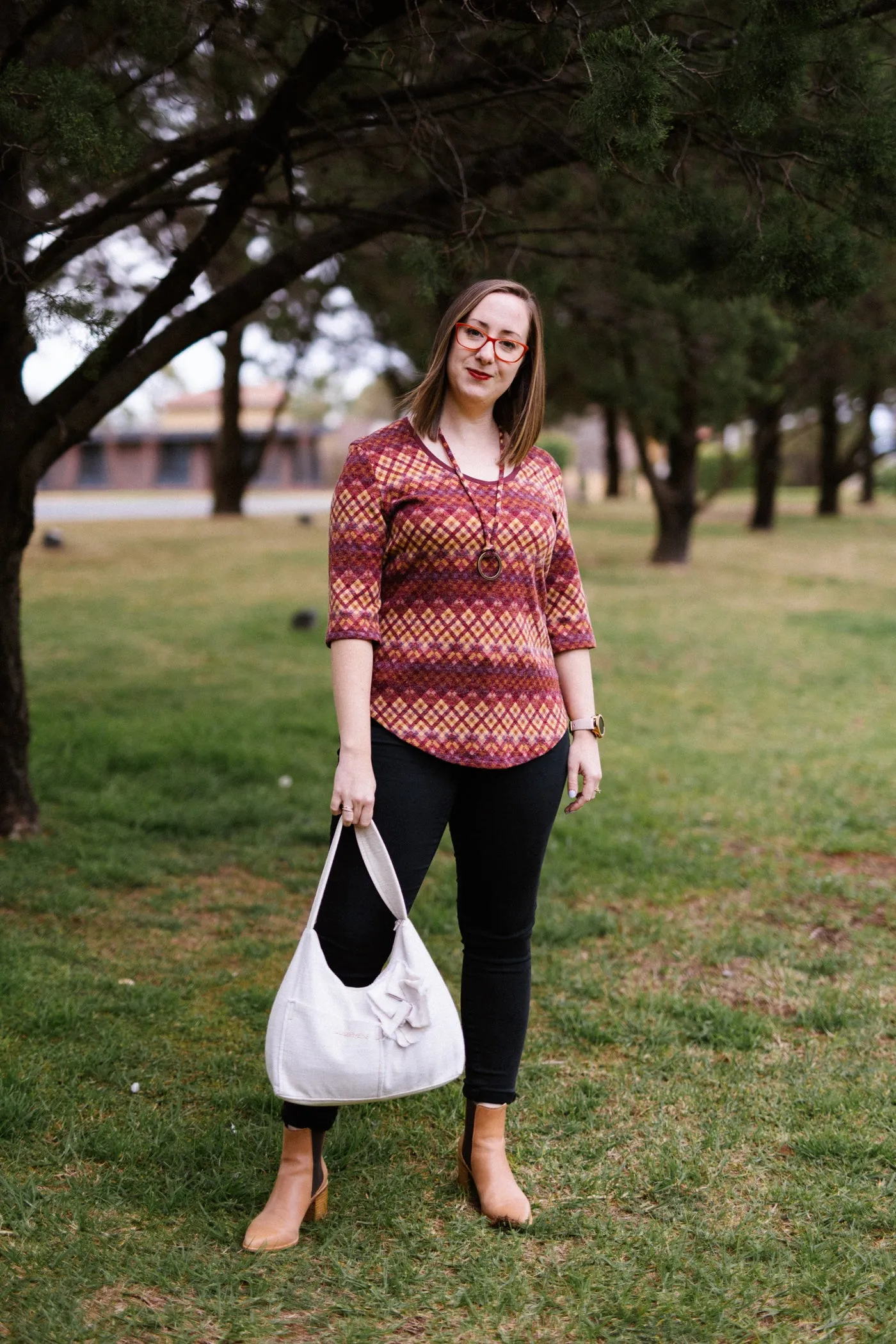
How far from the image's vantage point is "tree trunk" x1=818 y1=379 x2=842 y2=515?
2245 cm

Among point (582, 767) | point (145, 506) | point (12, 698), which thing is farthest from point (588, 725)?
point (145, 506)

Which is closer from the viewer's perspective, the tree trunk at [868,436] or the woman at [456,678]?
the woman at [456,678]

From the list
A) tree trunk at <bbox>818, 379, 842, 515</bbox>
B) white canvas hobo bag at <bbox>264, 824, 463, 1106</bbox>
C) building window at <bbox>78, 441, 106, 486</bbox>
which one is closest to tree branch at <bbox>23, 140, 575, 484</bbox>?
white canvas hobo bag at <bbox>264, 824, 463, 1106</bbox>

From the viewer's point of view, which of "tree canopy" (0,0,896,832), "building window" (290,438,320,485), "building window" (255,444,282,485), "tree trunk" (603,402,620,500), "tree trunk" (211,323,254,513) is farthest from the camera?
"building window" (255,444,282,485)

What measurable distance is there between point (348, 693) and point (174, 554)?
13294 millimetres

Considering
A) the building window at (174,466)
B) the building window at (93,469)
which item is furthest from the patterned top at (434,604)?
the building window at (93,469)

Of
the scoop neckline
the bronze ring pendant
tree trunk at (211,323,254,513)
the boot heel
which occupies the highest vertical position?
tree trunk at (211,323,254,513)

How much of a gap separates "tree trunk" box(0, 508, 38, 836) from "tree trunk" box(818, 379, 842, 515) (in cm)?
1876

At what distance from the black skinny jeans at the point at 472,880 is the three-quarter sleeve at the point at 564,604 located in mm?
242

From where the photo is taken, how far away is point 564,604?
266 cm

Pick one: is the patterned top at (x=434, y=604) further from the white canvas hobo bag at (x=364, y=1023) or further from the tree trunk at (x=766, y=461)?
the tree trunk at (x=766, y=461)

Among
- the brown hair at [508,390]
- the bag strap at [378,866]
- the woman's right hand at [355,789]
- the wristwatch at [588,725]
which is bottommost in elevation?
the bag strap at [378,866]

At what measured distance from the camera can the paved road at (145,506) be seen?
21.9 meters

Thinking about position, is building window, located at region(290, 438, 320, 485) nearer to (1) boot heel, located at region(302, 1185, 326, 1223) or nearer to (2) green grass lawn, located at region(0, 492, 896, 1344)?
(2) green grass lawn, located at region(0, 492, 896, 1344)
